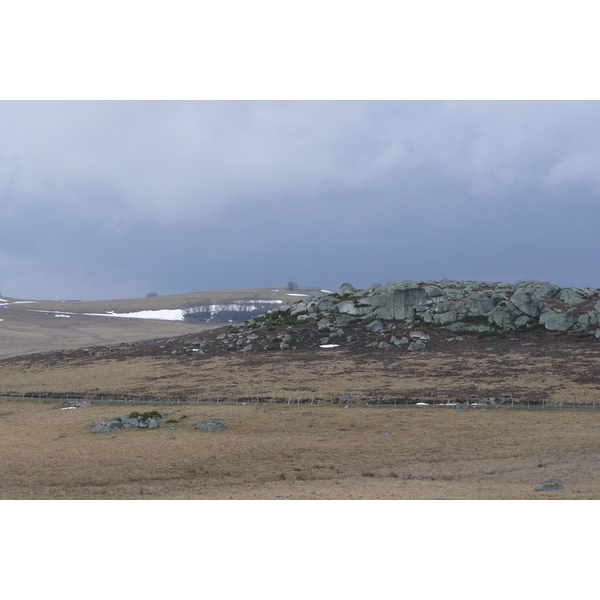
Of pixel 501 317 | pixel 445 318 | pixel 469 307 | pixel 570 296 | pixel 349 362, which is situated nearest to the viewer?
pixel 349 362

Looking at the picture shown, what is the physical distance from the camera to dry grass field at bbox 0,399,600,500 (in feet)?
89.9

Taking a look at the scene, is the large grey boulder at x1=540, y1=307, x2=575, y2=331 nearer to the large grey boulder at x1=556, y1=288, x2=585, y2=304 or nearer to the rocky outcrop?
the rocky outcrop

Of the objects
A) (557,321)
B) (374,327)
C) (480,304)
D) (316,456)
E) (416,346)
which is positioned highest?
(480,304)

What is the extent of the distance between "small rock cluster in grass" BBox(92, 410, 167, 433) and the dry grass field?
148 centimetres

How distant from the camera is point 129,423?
48031 millimetres

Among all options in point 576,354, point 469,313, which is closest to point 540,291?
point 469,313

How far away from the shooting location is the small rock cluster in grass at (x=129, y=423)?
4606 centimetres

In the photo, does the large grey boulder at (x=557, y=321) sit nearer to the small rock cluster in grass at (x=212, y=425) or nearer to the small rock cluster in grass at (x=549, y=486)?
the small rock cluster in grass at (x=212, y=425)

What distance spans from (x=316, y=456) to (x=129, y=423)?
22959 mm

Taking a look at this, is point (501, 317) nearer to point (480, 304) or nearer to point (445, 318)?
point (480, 304)

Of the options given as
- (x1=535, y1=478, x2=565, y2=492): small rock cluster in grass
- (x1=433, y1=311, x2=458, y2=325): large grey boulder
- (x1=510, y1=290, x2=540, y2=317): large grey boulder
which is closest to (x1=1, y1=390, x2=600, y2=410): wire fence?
(x1=535, y1=478, x2=565, y2=492): small rock cluster in grass

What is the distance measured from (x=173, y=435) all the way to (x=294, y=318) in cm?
7417

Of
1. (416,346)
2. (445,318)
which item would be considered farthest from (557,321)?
(416,346)

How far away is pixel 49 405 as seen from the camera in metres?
61.5
